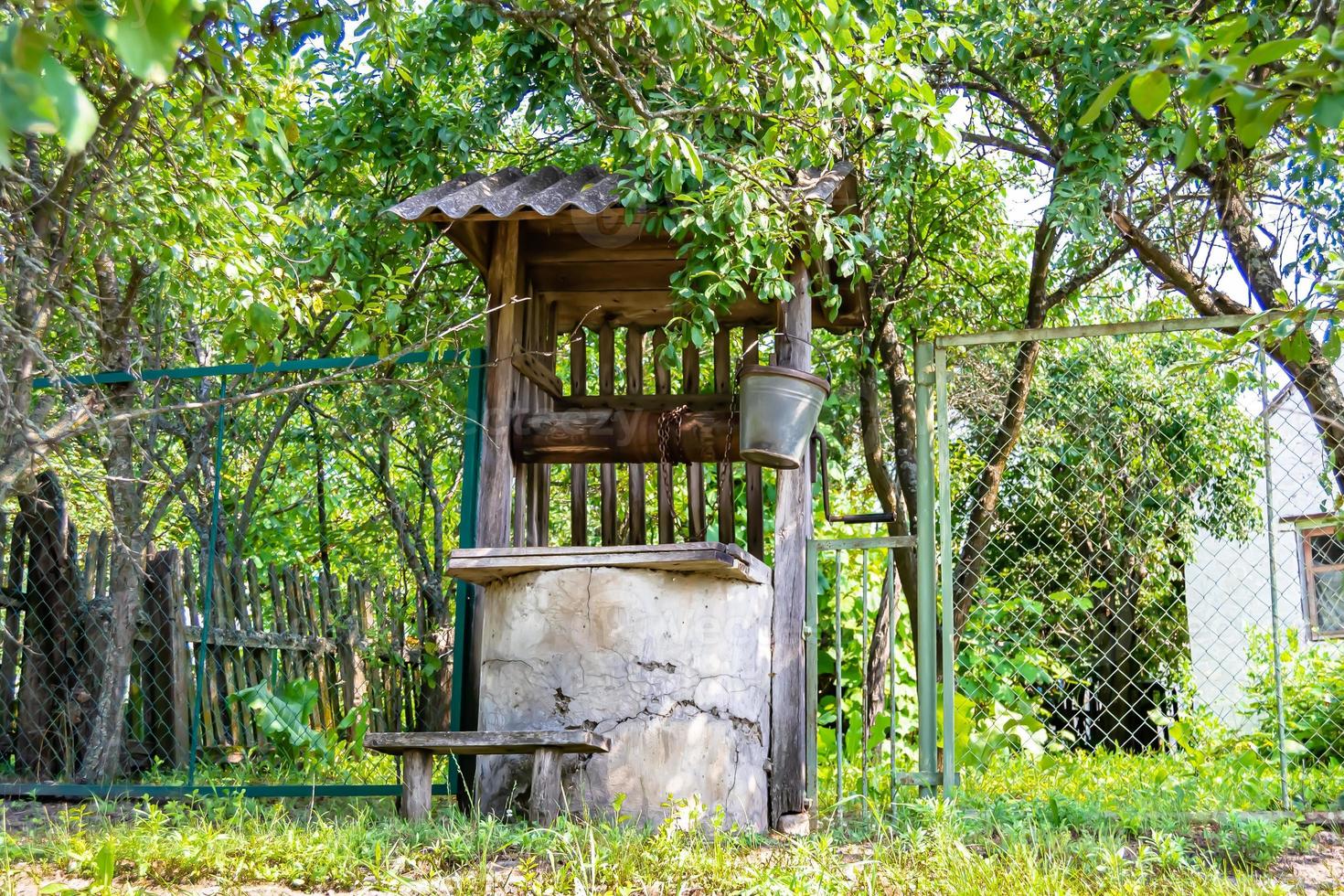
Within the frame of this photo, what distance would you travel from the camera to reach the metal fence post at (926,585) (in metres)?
4.50

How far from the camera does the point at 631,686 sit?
165 inches

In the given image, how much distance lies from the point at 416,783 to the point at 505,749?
377 millimetres

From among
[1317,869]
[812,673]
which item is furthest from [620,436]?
[1317,869]

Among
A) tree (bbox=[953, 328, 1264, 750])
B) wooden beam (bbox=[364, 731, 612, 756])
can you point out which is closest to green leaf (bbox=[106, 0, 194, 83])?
wooden beam (bbox=[364, 731, 612, 756])

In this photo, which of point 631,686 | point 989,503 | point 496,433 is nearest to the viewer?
point 631,686

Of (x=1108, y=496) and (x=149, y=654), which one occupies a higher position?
(x=1108, y=496)

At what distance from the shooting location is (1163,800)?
172 inches

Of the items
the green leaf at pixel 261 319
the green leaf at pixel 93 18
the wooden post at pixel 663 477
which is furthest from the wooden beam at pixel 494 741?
the green leaf at pixel 93 18

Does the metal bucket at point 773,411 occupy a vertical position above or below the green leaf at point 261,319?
below

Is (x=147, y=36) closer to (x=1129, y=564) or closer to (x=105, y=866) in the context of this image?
(x=105, y=866)

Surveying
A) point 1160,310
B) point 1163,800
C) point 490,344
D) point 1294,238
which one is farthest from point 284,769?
point 1160,310

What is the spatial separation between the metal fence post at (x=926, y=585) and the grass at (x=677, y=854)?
14.2 inches

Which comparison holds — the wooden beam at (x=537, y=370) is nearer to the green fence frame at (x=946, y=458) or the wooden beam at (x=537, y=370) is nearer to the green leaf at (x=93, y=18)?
the green fence frame at (x=946, y=458)

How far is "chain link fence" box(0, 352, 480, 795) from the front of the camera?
605 centimetres
